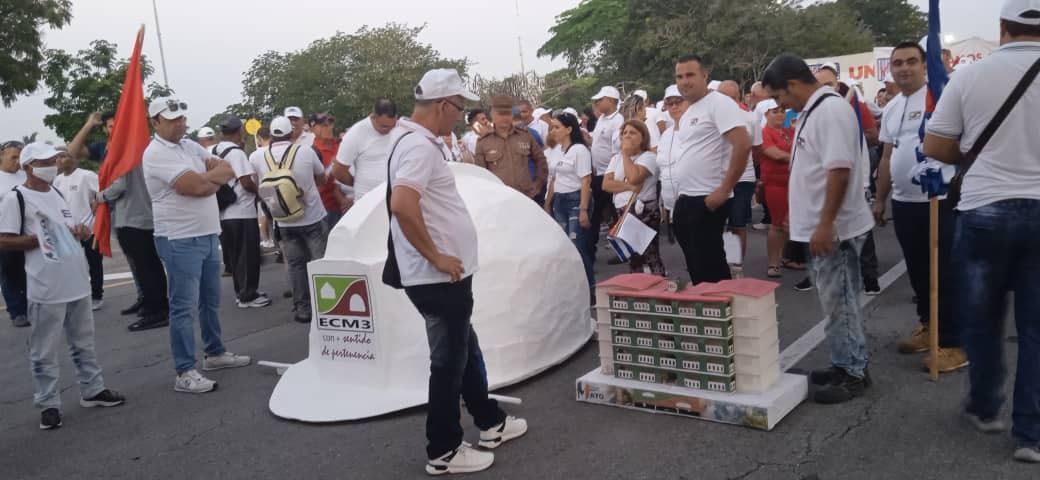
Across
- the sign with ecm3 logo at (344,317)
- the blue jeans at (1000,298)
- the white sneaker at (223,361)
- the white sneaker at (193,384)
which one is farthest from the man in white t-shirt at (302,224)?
the blue jeans at (1000,298)

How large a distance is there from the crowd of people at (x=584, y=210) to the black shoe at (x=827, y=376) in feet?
0.06

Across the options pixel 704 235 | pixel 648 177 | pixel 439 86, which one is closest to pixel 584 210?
pixel 648 177

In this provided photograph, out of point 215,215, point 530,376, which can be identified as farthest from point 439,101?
point 215,215

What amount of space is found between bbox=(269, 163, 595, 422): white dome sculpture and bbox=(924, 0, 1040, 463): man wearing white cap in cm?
261

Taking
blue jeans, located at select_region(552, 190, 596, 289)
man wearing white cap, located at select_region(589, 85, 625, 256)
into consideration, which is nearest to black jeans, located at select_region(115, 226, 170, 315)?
blue jeans, located at select_region(552, 190, 596, 289)

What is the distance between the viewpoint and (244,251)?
894cm

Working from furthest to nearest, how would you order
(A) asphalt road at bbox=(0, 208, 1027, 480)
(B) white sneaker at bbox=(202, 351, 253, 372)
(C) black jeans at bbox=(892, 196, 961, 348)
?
(B) white sneaker at bbox=(202, 351, 253, 372), (C) black jeans at bbox=(892, 196, 961, 348), (A) asphalt road at bbox=(0, 208, 1027, 480)

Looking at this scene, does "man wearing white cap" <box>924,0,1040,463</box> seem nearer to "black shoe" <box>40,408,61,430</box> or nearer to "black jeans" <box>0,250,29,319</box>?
"black shoe" <box>40,408,61,430</box>

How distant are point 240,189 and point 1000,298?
7.56 m

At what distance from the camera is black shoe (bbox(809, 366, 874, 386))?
4508 millimetres

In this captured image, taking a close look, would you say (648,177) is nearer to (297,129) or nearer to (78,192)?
(297,129)

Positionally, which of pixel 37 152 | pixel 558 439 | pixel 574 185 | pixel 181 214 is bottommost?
pixel 558 439

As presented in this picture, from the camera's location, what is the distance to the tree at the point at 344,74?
1934 inches

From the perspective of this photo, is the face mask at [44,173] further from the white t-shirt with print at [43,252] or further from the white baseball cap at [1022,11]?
the white baseball cap at [1022,11]
